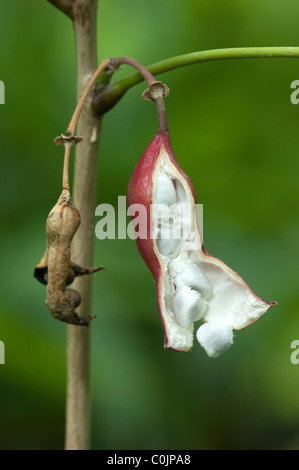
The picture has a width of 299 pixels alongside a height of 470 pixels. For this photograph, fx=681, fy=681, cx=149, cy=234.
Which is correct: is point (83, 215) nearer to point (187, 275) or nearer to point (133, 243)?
point (187, 275)

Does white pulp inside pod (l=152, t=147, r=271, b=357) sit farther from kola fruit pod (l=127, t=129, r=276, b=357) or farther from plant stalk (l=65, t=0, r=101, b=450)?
plant stalk (l=65, t=0, r=101, b=450)

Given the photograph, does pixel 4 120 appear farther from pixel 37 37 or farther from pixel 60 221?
pixel 60 221

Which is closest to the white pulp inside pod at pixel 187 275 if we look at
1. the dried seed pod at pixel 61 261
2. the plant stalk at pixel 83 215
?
the dried seed pod at pixel 61 261

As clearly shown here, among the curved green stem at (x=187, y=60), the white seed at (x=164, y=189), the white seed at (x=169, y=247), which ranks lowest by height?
the white seed at (x=169, y=247)

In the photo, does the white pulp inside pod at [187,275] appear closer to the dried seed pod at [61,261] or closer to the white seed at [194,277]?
the white seed at [194,277]

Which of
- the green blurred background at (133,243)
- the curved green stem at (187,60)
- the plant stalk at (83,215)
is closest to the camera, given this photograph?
the curved green stem at (187,60)

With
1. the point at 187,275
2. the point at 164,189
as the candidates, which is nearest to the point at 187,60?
the point at 164,189

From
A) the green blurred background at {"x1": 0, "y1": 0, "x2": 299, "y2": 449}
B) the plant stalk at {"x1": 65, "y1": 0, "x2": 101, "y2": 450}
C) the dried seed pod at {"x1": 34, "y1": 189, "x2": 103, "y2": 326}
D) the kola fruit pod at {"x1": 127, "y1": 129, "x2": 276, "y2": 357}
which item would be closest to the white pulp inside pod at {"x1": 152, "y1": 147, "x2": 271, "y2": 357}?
the kola fruit pod at {"x1": 127, "y1": 129, "x2": 276, "y2": 357}
